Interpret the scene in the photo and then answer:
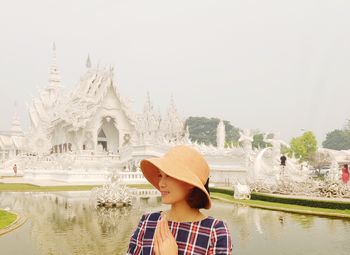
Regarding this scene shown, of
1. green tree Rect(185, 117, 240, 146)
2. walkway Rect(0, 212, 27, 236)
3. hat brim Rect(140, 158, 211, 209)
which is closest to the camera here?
hat brim Rect(140, 158, 211, 209)

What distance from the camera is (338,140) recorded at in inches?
3145

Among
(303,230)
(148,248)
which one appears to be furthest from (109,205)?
(148,248)

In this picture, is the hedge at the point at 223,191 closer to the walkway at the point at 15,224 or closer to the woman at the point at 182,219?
the walkway at the point at 15,224

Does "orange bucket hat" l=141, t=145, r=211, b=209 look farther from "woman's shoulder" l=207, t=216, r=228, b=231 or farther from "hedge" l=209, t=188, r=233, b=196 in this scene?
"hedge" l=209, t=188, r=233, b=196

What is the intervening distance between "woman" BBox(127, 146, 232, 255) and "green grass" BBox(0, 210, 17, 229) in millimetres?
9269

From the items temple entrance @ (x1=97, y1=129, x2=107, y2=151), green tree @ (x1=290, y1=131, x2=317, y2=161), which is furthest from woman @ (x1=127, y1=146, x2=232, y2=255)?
green tree @ (x1=290, y1=131, x2=317, y2=161)

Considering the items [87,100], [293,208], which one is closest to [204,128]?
[87,100]

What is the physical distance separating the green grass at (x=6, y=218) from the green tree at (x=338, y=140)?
237 feet

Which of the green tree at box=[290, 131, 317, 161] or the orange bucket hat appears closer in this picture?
the orange bucket hat

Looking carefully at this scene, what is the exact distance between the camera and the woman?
2295 mm

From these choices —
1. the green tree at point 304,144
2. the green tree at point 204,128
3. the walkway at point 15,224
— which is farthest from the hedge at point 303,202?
the green tree at point 204,128

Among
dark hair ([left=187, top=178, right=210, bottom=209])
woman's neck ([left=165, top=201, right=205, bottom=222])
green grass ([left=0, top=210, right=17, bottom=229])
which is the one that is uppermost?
dark hair ([left=187, top=178, right=210, bottom=209])

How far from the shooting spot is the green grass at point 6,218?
11078 millimetres

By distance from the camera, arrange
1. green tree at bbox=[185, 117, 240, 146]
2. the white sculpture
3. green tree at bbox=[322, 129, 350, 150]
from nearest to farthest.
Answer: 1. the white sculpture
2. green tree at bbox=[322, 129, 350, 150]
3. green tree at bbox=[185, 117, 240, 146]
